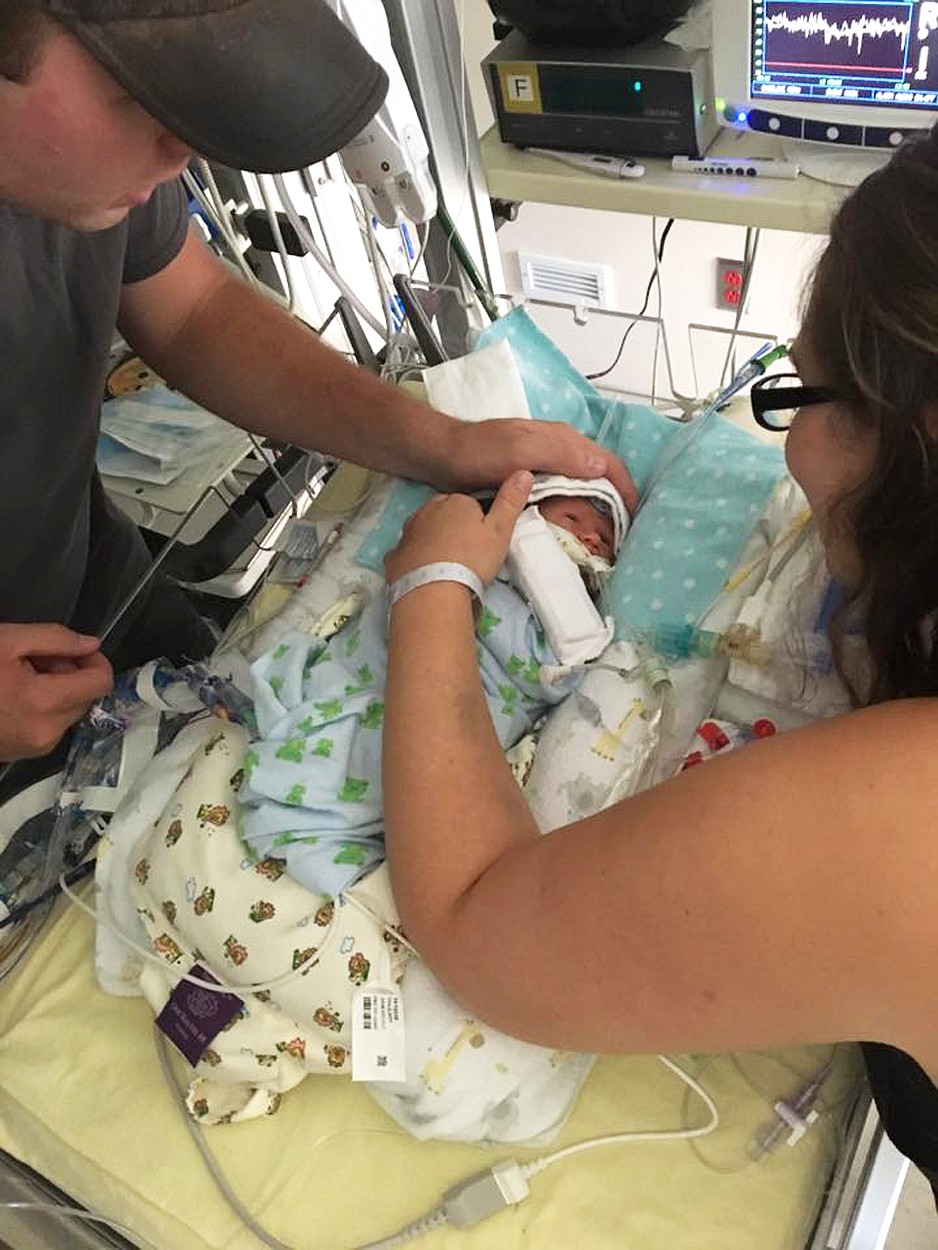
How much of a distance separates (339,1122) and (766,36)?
4.56 ft

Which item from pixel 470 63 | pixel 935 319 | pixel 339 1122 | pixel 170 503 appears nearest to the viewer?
pixel 935 319

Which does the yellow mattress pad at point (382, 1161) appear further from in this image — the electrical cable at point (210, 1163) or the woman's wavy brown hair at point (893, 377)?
the woman's wavy brown hair at point (893, 377)

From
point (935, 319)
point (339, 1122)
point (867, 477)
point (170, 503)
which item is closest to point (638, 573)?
point (867, 477)

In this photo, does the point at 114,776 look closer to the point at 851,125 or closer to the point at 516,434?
the point at 516,434

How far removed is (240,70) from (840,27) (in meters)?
0.92

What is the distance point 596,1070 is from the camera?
3.21ft

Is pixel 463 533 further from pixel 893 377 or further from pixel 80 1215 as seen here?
pixel 80 1215

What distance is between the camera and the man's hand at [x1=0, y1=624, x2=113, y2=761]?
971 millimetres

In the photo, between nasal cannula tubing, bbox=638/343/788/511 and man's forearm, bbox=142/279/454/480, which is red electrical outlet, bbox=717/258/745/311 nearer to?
nasal cannula tubing, bbox=638/343/788/511

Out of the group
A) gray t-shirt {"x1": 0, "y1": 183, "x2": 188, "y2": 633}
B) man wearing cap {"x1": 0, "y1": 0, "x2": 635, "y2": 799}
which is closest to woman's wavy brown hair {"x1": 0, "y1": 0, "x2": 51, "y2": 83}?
man wearing cap {"x1": 0, "y1": 0, "x2": 635, "y2": 799}

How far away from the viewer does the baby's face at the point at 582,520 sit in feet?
4.06

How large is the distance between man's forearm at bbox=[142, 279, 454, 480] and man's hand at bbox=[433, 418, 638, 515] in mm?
32

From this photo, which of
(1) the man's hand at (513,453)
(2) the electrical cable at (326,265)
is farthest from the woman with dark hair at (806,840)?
(2) the electrical cable at (326,265)

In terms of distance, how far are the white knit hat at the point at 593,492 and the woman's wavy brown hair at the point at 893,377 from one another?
0.49 metres
